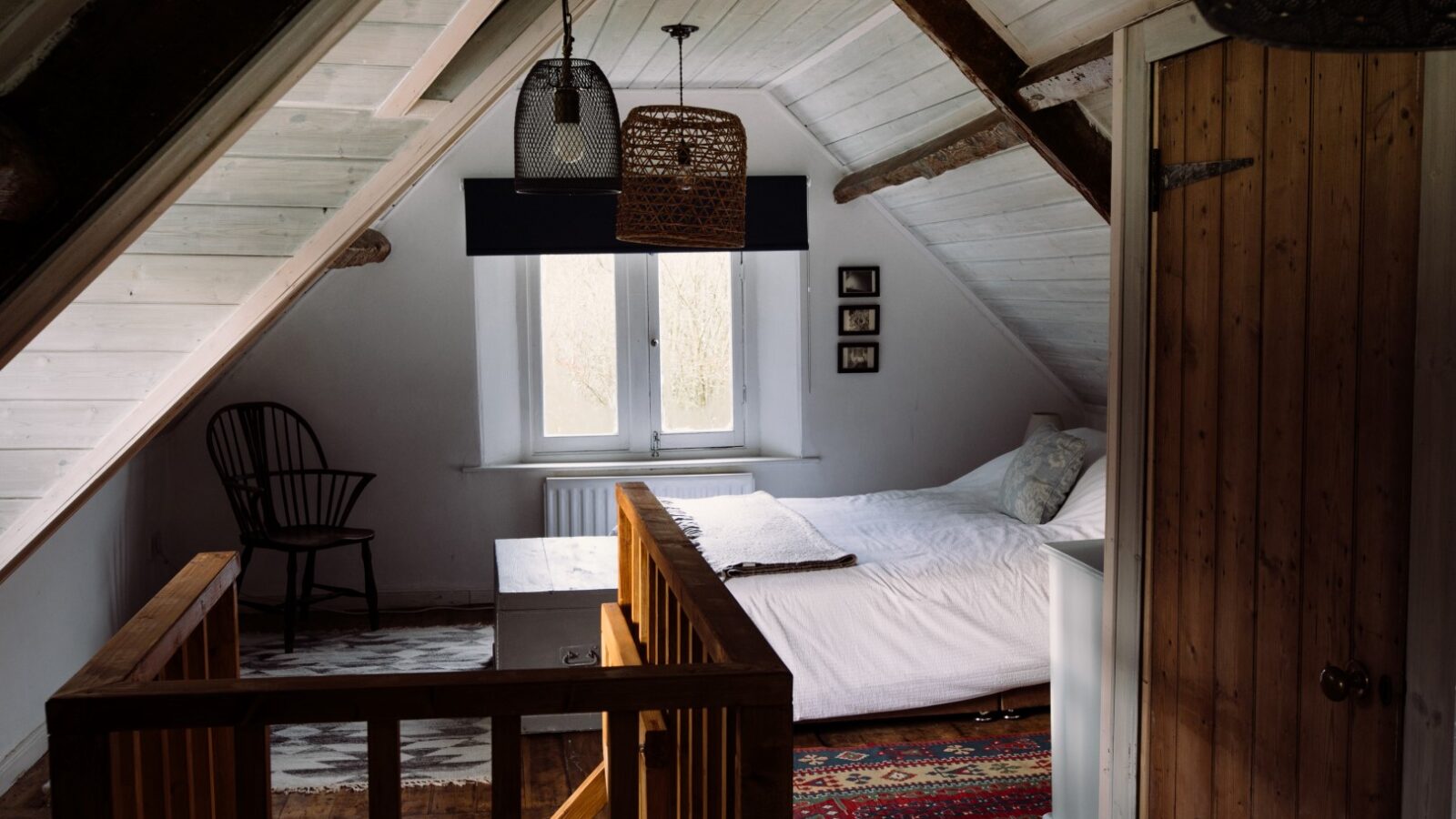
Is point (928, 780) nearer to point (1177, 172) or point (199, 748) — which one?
point (1177, 172)

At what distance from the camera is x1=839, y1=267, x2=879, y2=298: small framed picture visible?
5949 millimetres

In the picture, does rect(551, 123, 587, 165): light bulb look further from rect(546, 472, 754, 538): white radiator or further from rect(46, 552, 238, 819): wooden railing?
rect(546, 472, 754, 538): white radiator

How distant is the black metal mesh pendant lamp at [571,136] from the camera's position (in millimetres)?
2803

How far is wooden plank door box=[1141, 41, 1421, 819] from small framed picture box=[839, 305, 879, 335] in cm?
356

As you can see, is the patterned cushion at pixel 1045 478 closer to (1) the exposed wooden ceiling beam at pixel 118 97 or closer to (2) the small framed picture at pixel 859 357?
(2) the small framed picture at pixel 859 357

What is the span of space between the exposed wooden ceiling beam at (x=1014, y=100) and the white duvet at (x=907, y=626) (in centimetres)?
134

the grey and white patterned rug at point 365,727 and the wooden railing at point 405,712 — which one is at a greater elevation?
the wooden railing at point 405,712

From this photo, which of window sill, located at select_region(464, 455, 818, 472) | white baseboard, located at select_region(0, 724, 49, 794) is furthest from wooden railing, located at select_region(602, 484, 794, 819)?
window sill, located at select_region(464, 455, 818, 472)

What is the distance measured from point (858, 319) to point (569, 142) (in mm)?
3353

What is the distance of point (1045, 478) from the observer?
470cm

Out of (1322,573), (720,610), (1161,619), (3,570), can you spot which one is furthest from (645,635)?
(3,570)

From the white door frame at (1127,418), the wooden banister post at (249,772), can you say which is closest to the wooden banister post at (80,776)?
the wooden banister post at (249,772)

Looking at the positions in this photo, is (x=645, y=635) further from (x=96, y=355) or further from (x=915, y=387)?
(x=915, y=387)

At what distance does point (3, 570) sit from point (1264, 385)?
9.79 feet
